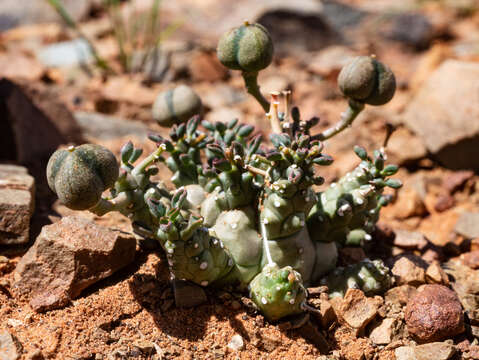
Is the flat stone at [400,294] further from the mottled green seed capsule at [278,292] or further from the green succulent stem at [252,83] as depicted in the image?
the green succulent stem at [252,83]

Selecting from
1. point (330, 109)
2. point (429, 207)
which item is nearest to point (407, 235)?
point (429, 207)

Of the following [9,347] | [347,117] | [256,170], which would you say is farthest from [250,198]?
[9,347]

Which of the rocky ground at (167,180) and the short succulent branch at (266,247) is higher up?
the short succulent branch at (266,247)

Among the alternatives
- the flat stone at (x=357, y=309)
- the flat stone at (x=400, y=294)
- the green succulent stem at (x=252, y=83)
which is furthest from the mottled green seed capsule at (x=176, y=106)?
the flat stone at (x=400, y=294)

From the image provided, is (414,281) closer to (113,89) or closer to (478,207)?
(478,207)

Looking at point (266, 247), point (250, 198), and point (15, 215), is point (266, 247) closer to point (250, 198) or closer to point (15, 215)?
point (250, 198)

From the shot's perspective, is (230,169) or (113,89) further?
(113,89)
